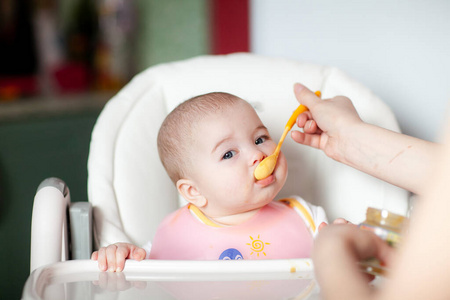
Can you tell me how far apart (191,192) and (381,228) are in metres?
0.38

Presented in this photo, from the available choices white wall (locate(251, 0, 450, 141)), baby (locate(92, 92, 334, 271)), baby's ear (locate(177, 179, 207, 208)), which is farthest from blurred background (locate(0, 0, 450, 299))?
baby's ear (locate(177, 179, 207, 208))

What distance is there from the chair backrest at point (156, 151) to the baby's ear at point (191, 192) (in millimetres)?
111

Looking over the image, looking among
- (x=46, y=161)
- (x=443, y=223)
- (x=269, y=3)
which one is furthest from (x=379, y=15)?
(x=46, y=161)

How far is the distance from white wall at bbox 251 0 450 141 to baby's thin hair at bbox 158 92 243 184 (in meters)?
0.48

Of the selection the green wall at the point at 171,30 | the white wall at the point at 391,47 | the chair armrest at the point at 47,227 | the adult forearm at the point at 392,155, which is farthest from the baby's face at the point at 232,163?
the green wall at the point at 171,30

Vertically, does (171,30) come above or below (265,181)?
above

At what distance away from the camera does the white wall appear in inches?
44.1

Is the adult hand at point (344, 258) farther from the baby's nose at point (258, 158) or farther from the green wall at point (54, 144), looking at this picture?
the green wall at point (54, 144)

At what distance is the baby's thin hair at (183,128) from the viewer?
89cm

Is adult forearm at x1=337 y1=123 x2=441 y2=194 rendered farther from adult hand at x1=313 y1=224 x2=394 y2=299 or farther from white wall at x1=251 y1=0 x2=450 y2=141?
white wall at x1=251 y1=0 x2=450 y2=141

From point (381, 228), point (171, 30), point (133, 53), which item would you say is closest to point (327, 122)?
point (381, 228)

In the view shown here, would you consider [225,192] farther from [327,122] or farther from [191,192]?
[327,122]

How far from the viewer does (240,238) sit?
34.4 inches

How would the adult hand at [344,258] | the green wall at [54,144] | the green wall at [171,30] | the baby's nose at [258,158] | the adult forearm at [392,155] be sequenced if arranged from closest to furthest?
the adult hand at [344,258]
the adult forearm at [392,155]
the baby's nose at [258,158]
the green wall at [54,144]
the green wall at [171,30]
